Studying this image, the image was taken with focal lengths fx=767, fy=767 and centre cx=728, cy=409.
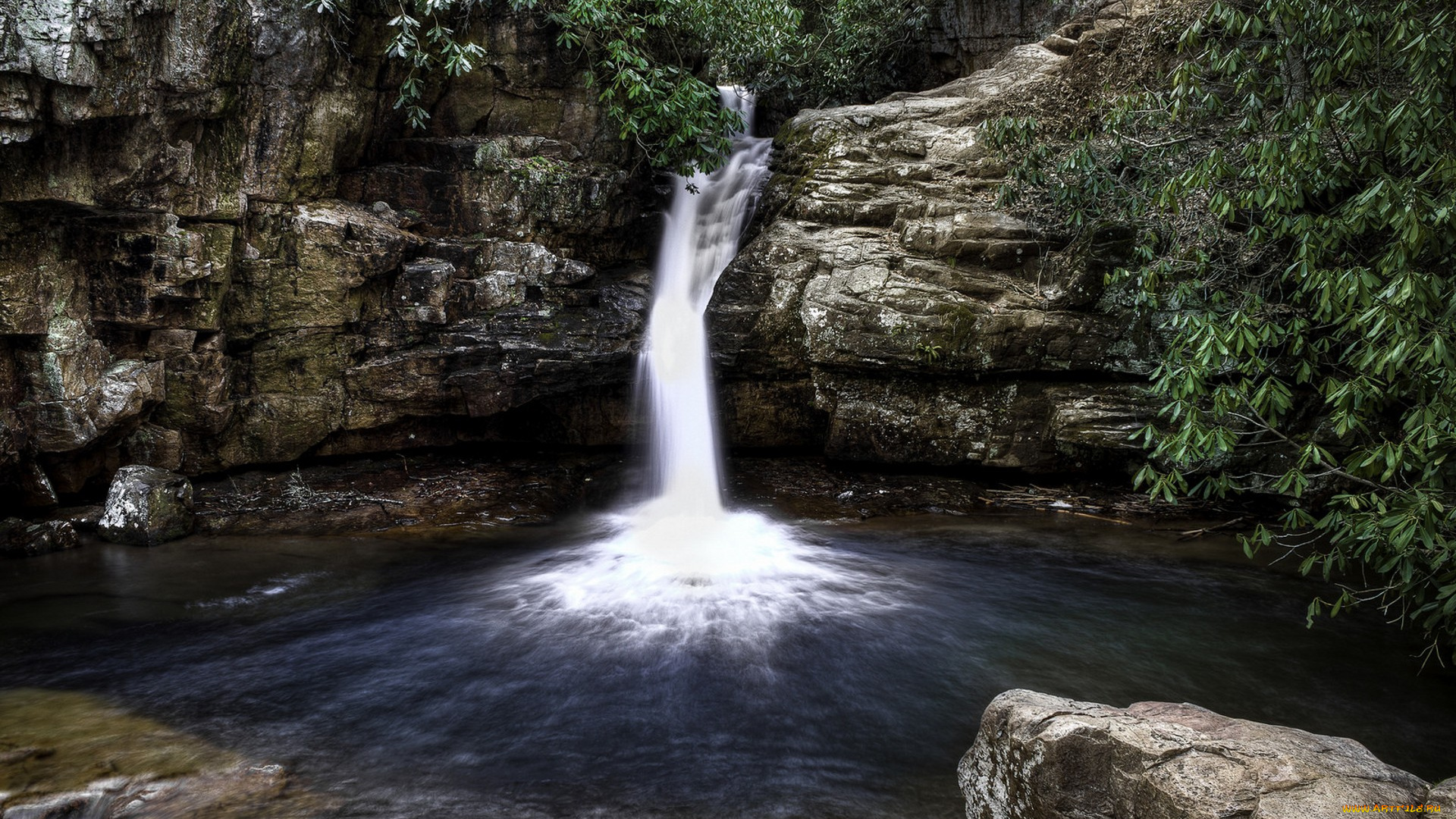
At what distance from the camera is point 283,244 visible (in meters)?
9.05

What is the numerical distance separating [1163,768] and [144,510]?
9.17 metres

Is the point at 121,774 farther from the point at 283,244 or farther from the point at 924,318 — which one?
the point at 924,318

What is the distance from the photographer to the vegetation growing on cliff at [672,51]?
953cm

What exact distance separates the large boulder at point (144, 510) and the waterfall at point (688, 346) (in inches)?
199

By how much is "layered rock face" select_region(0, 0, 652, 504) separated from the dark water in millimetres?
1905

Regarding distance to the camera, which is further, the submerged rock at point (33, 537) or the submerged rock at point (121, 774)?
the submerged rock at point (33, 537)

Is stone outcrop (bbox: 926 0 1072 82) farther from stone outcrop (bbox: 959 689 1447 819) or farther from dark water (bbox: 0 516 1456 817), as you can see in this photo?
stone outcrop (bbox: 959 689 1447 819)

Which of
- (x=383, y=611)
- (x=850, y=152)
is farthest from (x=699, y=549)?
(x=850, y=152)

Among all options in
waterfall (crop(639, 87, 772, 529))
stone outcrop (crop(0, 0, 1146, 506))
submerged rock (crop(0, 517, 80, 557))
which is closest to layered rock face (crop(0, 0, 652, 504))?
→ stone outcrop (crop(0, 0, 1146, 506))

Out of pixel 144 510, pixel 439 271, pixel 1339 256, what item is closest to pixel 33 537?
pixel 144 510

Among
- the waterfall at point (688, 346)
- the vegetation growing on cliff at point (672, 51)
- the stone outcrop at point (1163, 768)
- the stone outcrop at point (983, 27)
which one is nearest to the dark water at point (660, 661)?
the stone outcrop at point (1163, 768)

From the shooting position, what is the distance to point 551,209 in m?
10.5

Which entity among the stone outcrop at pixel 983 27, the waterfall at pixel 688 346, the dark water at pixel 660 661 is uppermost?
the stone outcrop at pixel 983 27

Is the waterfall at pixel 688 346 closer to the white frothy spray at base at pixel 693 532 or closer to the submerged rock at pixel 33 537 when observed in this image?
the white frothy spray at base at pixel 693 532
